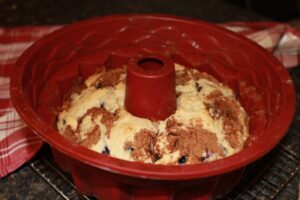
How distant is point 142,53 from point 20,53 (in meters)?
0.43

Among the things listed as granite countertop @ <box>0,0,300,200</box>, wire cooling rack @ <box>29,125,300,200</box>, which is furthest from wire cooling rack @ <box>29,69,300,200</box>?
granite countertop @ <box>0,0,300,200</box>

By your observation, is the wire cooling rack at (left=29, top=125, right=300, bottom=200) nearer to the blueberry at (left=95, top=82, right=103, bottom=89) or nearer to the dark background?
the blueberry at (left=95, top=82, right=103, bottom=89)

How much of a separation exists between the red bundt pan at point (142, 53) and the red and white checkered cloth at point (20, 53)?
12cm

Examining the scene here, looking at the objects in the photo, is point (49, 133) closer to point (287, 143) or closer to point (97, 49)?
point (97, 49)

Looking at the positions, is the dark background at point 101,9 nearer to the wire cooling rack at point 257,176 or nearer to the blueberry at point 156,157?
the wire cooling rack at point 257,176

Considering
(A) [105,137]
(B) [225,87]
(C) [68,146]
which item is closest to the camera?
(C) [68,146]

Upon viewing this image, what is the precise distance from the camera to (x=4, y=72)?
43.2 inches

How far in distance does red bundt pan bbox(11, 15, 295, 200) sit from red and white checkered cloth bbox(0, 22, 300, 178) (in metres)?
0.12

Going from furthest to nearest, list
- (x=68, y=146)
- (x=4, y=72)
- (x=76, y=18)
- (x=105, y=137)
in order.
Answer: (x=76, y=18) → (x=4, y=72) → (x=105, y=137) → (x=68, y=146)

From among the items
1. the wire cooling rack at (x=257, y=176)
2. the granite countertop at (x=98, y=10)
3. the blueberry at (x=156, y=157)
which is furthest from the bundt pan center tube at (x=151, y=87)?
the granite countertop at (x=98, y=10)

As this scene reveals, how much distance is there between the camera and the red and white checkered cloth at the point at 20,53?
33.5 inches

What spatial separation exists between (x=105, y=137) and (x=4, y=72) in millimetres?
487

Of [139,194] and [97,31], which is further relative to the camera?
[97,31]

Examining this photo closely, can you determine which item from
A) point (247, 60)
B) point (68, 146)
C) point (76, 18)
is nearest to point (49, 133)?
point (68, 146)
